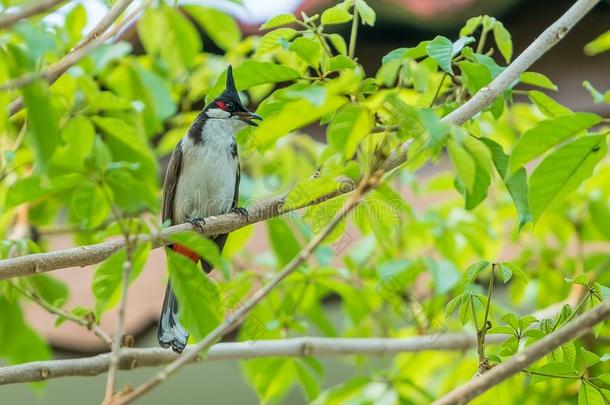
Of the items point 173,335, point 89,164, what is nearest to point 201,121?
point 173,335

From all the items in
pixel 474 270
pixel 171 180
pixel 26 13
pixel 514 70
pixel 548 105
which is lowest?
pixel 171 180

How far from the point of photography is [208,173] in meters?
2.88

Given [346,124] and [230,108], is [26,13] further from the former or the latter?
[230,108]

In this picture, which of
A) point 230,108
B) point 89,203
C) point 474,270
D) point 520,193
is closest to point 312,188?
point 474,270

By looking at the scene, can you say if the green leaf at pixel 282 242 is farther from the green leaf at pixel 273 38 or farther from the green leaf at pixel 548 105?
the green leaf at pixel 548 105

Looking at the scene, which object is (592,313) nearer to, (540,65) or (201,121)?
(201,121)

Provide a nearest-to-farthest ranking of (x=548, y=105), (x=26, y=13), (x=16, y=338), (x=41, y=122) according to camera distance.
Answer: (x=26, y=13) < (x=41, y=122) < (x=548, y=105) < (x=16, y=338)

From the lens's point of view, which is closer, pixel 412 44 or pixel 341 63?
pixel 341 63

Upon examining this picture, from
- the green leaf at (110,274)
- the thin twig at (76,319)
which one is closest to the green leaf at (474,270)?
the green leaf at (110,274)

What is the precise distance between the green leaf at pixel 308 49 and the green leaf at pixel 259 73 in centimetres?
4

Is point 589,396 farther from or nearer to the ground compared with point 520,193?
nearer to the ground

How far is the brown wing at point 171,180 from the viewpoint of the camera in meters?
2.89

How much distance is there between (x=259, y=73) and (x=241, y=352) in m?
0.69

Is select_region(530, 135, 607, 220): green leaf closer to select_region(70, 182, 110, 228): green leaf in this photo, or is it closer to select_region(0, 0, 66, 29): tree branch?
select_region(0, 0, 66, 29): tree branch
